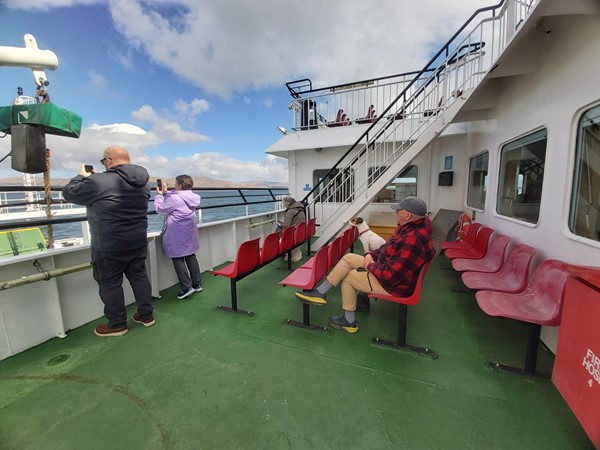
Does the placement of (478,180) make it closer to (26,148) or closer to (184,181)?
(184,181)

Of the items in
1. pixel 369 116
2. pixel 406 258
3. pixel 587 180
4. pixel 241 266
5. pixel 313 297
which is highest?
A: pixel 369 116

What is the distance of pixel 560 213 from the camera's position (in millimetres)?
2309

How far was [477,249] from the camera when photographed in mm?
3838

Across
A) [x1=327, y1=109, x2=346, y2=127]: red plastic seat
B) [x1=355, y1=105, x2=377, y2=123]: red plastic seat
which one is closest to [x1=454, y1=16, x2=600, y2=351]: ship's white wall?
[x1=355, y1=105, x2=377, y2=123]: red plastic seat

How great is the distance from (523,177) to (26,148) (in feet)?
15.8

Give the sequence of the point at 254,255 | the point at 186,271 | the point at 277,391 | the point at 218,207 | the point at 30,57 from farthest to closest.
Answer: the point at 218,207 → the point at 186,271 → the point at 254,255 → the point at 30,57 → the point at 277,391

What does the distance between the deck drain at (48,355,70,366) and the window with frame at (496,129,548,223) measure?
4.55 meters

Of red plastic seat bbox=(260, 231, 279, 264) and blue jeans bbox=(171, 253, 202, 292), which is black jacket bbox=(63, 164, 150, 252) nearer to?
blue jeans bbox=(171, 253, 202, 292)

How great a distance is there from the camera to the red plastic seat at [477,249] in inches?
144

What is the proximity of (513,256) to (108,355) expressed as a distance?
12.9 ft

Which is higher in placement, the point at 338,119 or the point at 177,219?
the point at 338,119

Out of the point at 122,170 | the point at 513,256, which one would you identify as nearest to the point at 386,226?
the point at 513,256

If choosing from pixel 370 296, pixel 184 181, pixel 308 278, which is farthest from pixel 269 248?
pixel 370 296

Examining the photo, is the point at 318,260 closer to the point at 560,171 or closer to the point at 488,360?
the point at 488,360
